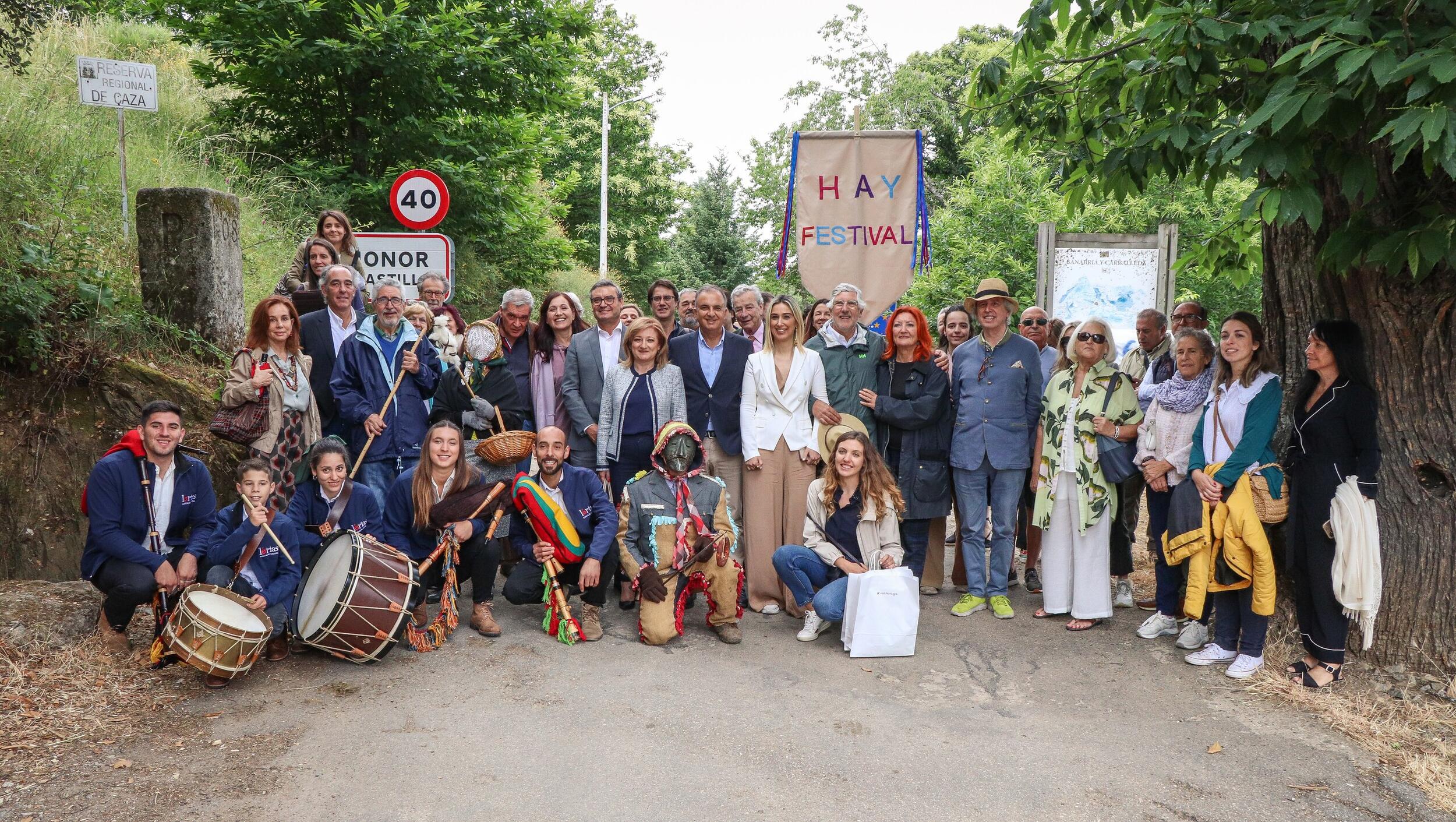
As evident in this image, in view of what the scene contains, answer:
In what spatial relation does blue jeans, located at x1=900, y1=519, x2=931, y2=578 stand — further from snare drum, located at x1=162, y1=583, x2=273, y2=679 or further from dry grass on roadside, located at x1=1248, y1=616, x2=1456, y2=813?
snare drum, located at x1=162, y1=583, x2=273, y2=679

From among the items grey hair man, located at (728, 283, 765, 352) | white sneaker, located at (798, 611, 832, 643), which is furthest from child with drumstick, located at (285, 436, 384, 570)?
grey hair man, located at (728, 283, 765, 352)

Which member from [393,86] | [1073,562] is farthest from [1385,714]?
[393,86]

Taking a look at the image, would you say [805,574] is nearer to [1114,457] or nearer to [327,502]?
[1114,457]

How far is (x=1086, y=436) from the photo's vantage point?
6406 mm

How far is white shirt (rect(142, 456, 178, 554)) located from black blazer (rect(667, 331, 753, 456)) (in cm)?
310

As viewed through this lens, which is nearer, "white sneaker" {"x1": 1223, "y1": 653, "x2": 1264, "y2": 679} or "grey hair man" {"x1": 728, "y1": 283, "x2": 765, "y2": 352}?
"white sneaker" {"x1": 1223, "y1": 653, "x2": 1264, "y2": 679}

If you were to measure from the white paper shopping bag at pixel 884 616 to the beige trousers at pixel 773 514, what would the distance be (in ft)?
2.88

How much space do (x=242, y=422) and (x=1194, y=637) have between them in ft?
19.3

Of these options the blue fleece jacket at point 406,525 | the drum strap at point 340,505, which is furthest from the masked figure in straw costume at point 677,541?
the drum strap at point 340,505

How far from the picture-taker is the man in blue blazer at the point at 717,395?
6824 millimetres

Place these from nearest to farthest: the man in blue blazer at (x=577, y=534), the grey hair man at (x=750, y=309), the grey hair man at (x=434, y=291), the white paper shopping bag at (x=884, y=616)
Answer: the white paper shopping bag at (x=884, y=616)
the man in blue blazer at (x=577, y=534)
the grey hair man at (x=750, y=309)
the grey hair man at (x=434, y=291)

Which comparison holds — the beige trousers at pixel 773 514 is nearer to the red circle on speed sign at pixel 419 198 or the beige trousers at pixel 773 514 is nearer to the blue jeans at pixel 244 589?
the blue jeans at pixel 244 589

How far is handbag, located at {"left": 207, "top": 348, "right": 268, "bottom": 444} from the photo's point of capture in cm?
586

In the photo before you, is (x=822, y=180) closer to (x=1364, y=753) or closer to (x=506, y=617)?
(x=506, y=617)
